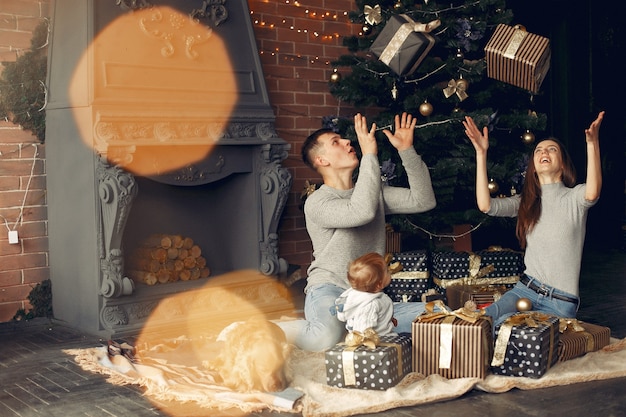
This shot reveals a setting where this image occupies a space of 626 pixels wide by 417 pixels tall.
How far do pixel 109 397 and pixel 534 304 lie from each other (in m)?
1.96

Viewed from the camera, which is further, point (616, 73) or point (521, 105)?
point (616, 73)

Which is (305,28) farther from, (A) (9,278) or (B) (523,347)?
(B) (523,347)

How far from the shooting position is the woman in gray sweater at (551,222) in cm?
388

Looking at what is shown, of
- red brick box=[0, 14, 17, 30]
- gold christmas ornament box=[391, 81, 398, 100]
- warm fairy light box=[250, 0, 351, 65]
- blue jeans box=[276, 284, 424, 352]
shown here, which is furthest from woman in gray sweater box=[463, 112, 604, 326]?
red brick box=[0, 14, 17, 30]

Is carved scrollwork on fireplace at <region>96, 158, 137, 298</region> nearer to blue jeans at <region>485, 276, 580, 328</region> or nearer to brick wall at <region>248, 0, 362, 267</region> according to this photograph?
brick wall at <region>248, 0, 362, 267</region>

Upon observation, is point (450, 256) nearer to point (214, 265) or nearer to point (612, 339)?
point (612, 339)

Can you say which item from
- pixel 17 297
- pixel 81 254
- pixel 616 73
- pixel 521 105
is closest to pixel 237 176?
pixel 81 254

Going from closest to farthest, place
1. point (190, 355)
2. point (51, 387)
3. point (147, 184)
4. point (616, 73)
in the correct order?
point (51, 387) → point (190, 355) → point (147, 184) → point (616, 73)

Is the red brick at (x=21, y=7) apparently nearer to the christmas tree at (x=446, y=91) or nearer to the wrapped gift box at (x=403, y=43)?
the christmas tree at (x=446, y=91)

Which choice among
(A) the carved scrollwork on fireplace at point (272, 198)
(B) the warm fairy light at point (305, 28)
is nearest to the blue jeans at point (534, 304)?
(A) the carved scrollwork on fireplace at point (272, 198)

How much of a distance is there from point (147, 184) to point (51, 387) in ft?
6.10

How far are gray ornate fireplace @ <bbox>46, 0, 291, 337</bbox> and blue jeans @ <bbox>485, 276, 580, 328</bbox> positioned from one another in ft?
5.60

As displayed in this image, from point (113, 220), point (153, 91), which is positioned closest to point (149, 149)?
point (153, 91)

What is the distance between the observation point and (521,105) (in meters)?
5.29
